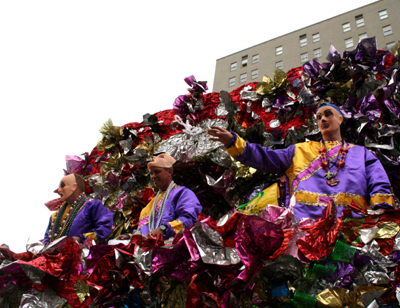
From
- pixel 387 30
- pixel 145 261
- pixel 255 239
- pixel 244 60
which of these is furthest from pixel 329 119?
pixel 244 60

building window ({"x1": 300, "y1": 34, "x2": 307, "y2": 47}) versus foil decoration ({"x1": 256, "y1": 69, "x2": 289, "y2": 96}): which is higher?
building window ({"x1": 300, "y1": 34, "x2": 307, "y2": 47})

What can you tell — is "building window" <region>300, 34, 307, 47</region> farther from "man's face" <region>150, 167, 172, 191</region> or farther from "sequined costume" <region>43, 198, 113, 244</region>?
"sequined costume" <region>43, 198, 113, 244</region>

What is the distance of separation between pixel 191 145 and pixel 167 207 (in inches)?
35.9

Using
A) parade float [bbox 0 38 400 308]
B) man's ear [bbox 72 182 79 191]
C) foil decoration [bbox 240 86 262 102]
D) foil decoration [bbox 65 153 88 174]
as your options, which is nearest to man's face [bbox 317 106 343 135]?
parade float [bbox 0 38 400 308]

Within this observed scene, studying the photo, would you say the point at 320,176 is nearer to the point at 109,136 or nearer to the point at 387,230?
the point at 387,230

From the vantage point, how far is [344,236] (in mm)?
1415

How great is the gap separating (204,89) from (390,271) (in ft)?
9.71

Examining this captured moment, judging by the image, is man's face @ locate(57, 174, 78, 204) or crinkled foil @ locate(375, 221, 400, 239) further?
man's face @ locate(57, 174, 78, 204)

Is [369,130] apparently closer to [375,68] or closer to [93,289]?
[375,68]

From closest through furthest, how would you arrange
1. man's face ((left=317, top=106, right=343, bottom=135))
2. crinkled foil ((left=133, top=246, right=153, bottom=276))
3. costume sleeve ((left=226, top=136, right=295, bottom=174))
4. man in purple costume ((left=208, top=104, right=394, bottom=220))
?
crinkled foil ((left=133, top=246, right=153, bottom=276)), man in purple costume ((left=208, top=104, right=394, bottom=220)), costume sleeve ((left=226, top=136, right=295, bottom=174)), man's face ((left=317, top=106, right=343, bottom=135))

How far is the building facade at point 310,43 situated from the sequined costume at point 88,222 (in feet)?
32.7

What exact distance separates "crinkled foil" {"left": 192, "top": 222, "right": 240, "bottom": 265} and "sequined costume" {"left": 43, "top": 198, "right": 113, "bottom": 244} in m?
1.58

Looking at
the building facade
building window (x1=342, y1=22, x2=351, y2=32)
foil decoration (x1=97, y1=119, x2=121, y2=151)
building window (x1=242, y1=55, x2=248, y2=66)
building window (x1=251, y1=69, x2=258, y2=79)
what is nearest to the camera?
foil decoration (x1=97, y1=119, x2=121, y2=151)

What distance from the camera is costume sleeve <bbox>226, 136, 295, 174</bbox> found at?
2410mm
